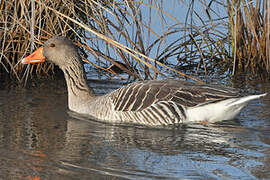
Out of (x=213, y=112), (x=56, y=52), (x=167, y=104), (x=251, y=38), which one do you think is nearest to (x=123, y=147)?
(x=167, y=104)

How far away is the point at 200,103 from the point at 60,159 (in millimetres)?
2764

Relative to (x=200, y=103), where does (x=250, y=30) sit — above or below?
above

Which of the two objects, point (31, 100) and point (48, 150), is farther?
point (31, 100)

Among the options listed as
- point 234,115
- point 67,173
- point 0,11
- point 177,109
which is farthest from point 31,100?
→ point 67,173

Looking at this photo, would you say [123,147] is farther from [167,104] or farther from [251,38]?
[251,38]

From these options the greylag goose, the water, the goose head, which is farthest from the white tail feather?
the goose head

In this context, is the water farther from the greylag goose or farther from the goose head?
the goose head

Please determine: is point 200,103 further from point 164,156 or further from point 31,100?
point 31,100

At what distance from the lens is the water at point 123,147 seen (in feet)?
16.8

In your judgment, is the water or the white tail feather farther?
the white tail feather

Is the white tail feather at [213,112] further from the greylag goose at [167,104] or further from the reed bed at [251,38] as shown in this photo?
the reed bed at [251,38]

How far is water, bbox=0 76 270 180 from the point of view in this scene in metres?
5.11

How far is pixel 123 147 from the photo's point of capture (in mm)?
6148

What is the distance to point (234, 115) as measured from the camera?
25.2ft
